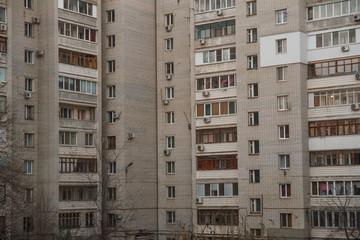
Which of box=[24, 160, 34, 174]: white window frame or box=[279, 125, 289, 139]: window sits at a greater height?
box=[279, 125, 289, 139]: window

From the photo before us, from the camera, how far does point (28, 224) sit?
2092 inches

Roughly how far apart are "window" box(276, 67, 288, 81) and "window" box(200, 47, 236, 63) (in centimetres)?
413

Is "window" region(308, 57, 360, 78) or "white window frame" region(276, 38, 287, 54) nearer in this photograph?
"window" region(308, 57, 360, 78)

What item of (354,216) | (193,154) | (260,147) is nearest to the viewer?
(354,216)

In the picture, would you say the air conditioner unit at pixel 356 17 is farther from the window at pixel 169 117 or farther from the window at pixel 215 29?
the window at pixel 169 117

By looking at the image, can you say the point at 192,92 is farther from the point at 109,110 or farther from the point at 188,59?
the point at 109,110

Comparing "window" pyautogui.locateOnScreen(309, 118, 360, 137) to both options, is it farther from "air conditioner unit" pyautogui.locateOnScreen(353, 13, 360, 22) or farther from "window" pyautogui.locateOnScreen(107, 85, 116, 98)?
"window" pyautogui.locateOnScreen(107, 85, 116, 98)

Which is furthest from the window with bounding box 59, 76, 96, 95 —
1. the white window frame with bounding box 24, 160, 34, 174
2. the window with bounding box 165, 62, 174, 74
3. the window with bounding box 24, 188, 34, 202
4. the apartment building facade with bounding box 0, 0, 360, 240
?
the window with bounding box 24, 188, 34, 202

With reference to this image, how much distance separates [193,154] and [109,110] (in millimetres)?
7587

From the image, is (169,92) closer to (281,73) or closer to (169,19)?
(169,19)

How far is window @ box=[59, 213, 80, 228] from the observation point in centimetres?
5402

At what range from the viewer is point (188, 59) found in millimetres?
58125

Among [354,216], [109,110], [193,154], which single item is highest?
[109,110]

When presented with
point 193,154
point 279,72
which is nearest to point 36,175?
point 193,154
